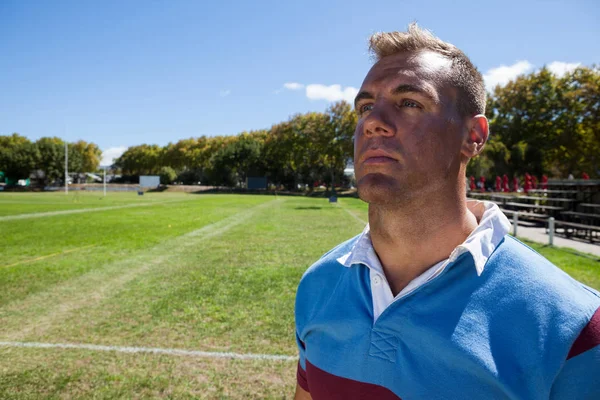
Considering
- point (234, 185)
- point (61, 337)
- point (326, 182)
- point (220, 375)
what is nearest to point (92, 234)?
point (61, 337)

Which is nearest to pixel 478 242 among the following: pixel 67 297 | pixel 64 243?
pixel 67 297

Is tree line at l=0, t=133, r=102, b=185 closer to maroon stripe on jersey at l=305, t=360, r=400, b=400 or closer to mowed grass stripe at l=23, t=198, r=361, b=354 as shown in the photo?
mowed grass stripe at l=23, t=198, r=361, b=354

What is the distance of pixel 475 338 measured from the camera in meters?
1.30

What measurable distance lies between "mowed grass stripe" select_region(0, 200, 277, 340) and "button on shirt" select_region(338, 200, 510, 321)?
5.94 m

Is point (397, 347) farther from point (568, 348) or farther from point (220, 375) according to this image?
point (220, 375)

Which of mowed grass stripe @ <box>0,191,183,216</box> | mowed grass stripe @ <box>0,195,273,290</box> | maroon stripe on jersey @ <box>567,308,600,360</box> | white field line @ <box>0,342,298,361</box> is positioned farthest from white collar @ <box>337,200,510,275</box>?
mowed grass stripe @ <box>0,191,183,216</box>

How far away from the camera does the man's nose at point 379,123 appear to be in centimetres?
151

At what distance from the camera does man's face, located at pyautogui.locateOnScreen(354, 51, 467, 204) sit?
1491 mm

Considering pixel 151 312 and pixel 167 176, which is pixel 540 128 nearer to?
pixel 151 312

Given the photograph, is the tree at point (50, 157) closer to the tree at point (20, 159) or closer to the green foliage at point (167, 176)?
the tree at point (20, 159)

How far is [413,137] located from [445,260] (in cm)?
46

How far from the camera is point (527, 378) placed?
124 cm

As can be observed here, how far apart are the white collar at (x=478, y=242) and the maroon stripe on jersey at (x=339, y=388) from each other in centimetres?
42

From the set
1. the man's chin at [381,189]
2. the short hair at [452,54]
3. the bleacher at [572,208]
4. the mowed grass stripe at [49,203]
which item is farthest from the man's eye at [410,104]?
the mowed grass stripe at [49,203]
